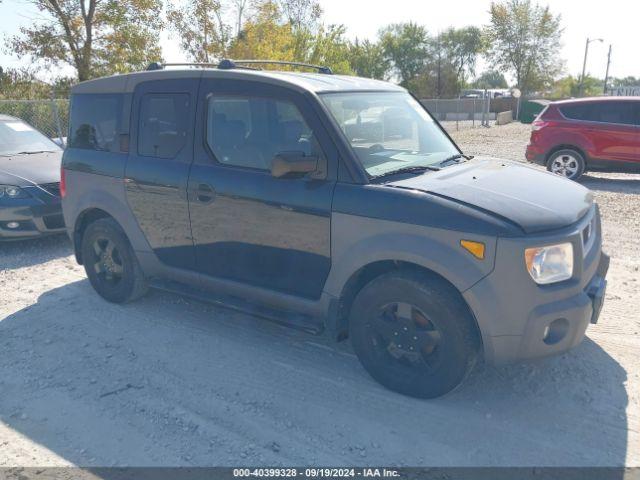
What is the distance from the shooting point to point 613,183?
1109cm

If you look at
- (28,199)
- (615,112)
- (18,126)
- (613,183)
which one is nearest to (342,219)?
(28,199)

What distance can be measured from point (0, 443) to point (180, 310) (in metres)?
2.00

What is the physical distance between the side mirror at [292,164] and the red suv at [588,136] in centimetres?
905

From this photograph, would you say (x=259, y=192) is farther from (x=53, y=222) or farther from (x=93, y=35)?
(x=93, y=35)

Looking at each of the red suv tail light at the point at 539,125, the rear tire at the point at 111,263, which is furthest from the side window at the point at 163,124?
the red suv tail light at the point at 539,125

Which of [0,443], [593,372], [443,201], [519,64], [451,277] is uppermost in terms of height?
[519,64]

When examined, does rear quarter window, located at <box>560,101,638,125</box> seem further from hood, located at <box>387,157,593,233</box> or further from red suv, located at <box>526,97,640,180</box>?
hood, located at <box>387,157,593,233</box>

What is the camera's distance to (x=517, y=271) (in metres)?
3.00

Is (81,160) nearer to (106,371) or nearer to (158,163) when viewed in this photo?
(158,163)

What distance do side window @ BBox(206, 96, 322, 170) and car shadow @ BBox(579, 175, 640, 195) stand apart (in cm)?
838

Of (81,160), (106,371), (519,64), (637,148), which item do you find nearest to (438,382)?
(106,371)

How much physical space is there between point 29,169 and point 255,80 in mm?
4493

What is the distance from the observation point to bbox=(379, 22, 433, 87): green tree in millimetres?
66812

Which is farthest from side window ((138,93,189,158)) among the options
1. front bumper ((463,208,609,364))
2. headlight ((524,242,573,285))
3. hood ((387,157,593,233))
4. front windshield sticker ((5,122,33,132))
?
front windshield sticker ((5,122,33,132))
